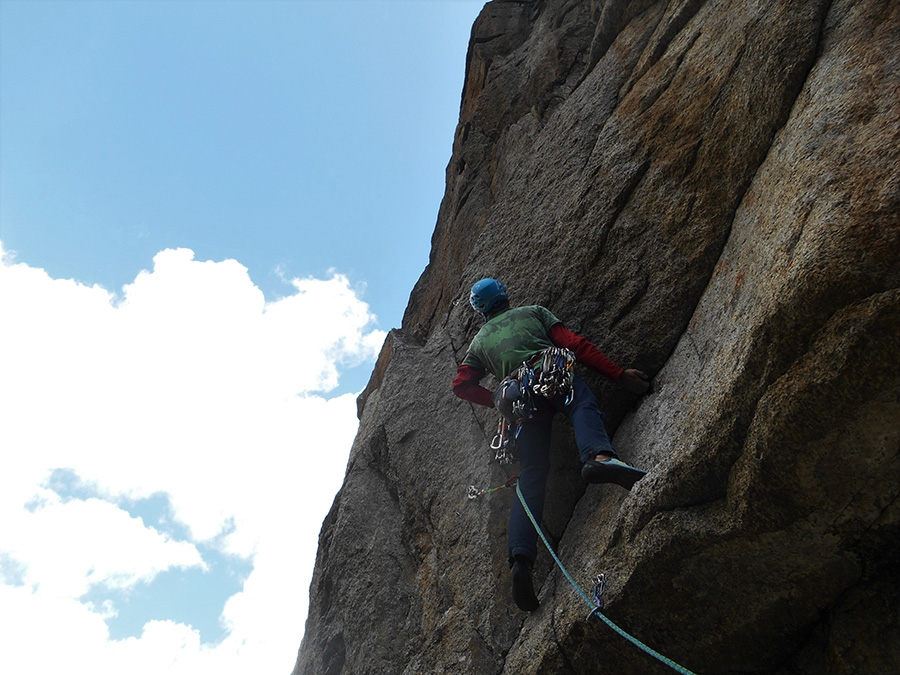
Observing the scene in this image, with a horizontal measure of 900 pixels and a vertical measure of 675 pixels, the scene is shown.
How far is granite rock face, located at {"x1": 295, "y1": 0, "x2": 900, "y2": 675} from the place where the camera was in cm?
333

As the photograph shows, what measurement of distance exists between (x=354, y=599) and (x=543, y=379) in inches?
144

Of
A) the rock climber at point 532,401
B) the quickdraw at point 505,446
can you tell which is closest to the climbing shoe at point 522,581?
the rock climber at point 532,401

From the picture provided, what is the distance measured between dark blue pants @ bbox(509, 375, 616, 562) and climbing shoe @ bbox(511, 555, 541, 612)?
52 mm

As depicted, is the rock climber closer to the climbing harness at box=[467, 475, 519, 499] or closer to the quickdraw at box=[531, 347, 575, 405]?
the quickdraw at box=[531, 347, 575, 405]

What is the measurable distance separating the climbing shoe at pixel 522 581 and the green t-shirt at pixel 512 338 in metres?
1.51

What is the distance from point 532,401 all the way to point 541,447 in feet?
1.14

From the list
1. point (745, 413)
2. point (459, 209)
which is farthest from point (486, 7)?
point (745, 413)

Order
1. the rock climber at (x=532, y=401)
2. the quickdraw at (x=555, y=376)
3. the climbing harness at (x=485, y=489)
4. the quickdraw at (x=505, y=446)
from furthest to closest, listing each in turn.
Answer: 1. the climbing harness at (x=485, y=489)
2. the quickdraw at (x=505, y=446)
3. the quickdraw at (x=555, y=376)
4. the rock climber at (x=532, y=401)

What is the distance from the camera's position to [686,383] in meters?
4.57

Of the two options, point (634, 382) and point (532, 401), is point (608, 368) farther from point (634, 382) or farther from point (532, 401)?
point (532, 401)

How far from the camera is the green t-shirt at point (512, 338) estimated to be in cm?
540

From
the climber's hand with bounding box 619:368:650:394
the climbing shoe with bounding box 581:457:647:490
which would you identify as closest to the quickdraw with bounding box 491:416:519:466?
the climber's hand with bounding box 619:368:650:394

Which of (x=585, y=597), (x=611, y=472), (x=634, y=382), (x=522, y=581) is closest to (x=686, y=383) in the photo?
(x=634, y=382)

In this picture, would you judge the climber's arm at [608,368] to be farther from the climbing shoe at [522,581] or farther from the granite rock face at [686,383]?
the climbing shoe at [522,581]
